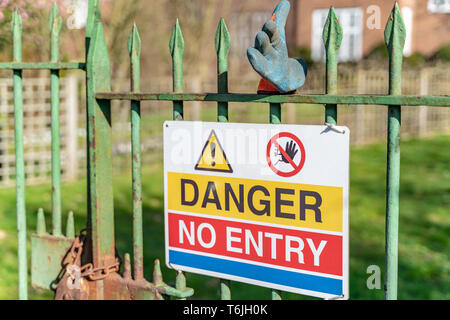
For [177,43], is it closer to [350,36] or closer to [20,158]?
[20,158]

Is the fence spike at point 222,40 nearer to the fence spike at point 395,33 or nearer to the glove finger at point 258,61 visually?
the glove finger at point 258,61

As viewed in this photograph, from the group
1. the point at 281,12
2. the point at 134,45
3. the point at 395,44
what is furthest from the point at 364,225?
the point at 395,44

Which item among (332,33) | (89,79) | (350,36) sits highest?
(350,36)

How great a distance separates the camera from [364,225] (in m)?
5.95

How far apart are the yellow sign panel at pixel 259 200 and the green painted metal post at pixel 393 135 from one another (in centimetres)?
16

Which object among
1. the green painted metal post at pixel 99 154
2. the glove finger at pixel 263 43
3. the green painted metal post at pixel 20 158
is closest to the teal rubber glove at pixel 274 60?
the glove finger at pixel 263 43

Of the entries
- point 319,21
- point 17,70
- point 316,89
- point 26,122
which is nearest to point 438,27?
point 319,21

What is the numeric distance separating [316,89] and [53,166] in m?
11.9

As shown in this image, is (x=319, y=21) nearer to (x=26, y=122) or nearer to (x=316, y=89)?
(x=316, y=89)

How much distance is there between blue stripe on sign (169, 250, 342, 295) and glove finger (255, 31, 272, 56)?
75 cm

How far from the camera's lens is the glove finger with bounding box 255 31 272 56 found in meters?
2.06

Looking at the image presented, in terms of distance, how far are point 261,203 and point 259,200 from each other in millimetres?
13

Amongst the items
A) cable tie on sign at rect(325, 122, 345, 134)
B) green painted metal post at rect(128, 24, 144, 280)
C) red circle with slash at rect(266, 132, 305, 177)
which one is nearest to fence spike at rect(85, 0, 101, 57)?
green painted metal post at rect(128, 24, 144, 280)

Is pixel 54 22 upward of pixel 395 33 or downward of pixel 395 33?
→ upward
